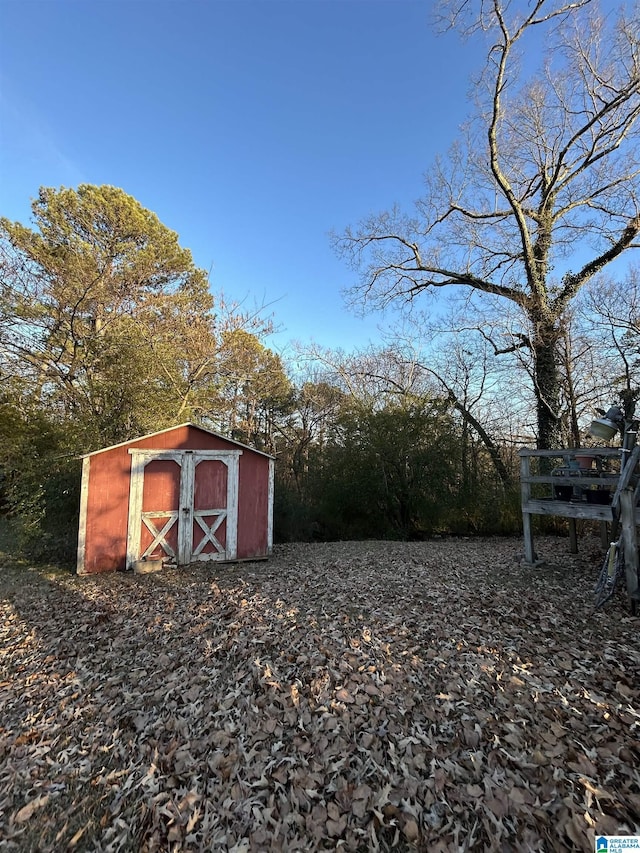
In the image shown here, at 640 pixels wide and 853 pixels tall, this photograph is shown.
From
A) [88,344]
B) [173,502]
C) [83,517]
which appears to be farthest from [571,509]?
[88,344]

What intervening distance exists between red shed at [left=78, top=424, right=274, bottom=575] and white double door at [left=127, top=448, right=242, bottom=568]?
0.02m

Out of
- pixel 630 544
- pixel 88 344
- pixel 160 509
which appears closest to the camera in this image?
pixel 630 544

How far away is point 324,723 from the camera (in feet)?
8.84

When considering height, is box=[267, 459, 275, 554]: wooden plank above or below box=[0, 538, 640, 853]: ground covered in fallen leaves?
above

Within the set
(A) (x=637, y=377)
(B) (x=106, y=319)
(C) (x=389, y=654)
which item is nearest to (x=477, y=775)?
(C) (x=389, y=654)

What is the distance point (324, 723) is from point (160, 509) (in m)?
5.49

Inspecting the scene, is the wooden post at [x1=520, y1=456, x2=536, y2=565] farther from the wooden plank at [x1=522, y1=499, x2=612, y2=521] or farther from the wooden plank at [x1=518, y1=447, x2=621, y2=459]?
the wooden plank at [x1=518, y1=447, x2=621, y2=459]

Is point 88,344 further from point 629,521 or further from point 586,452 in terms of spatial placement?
point 629,521

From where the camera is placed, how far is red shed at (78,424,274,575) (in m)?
6.84

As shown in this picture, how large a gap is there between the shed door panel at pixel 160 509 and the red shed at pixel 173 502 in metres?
0.02

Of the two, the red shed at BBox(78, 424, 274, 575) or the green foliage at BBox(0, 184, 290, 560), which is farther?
the green foliage at BBox(0, 184, 290, 560)

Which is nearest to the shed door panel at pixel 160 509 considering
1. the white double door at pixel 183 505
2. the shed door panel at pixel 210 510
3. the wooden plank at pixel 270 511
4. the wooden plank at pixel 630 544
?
the white double door at pixel 183 505

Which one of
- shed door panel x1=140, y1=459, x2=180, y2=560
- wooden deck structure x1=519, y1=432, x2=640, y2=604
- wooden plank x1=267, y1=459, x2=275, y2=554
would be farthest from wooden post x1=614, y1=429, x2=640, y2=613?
shed door panel x1=140, y1=459, x2=180, y2=560

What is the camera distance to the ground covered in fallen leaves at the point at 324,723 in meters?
1.98
